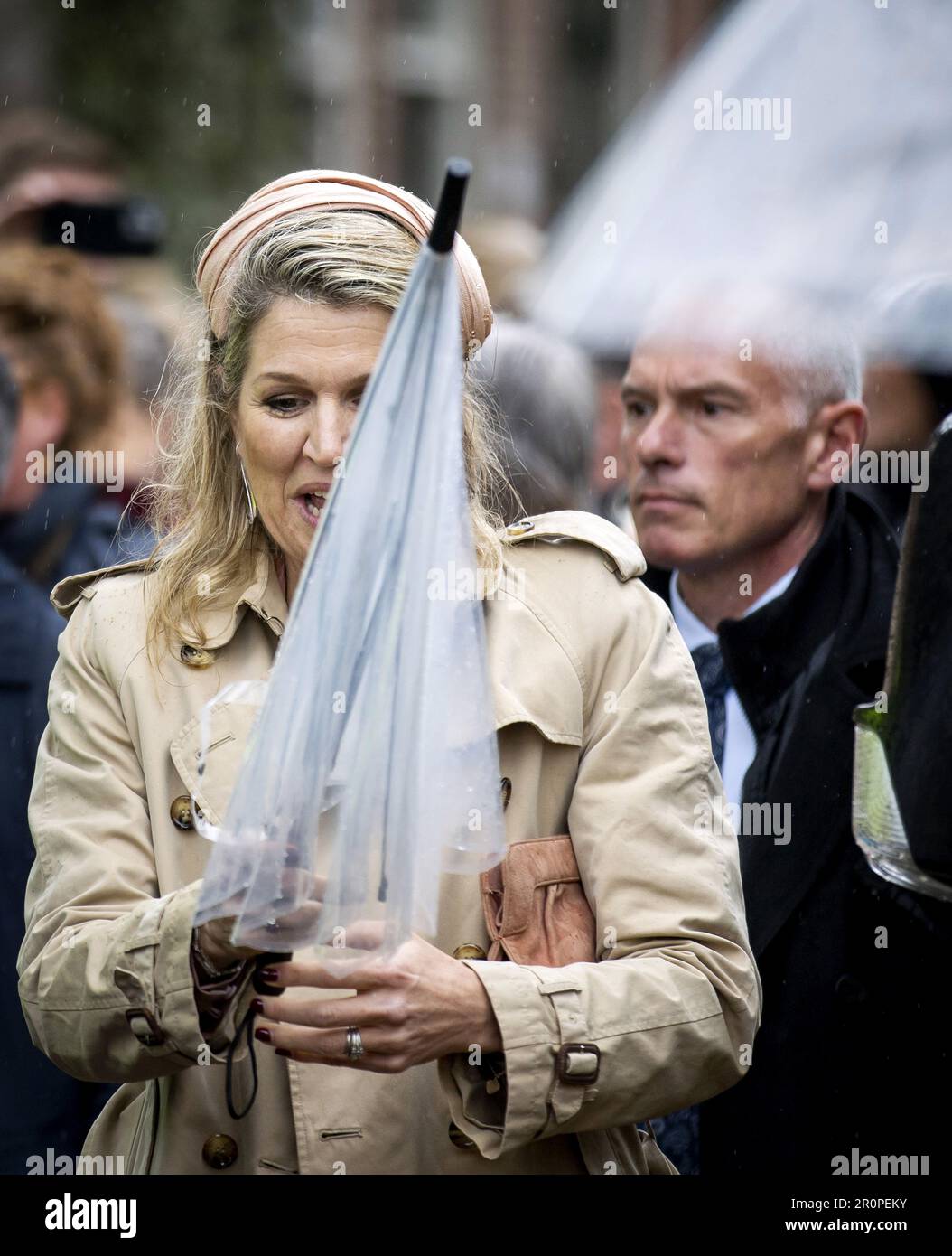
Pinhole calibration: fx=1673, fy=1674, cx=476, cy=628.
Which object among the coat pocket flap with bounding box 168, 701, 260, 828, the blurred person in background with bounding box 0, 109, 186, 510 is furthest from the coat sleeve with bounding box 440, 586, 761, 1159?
the blurred person in background with bounding box 0, 109, 186, 510

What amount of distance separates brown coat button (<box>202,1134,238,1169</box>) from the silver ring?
1.10 ft

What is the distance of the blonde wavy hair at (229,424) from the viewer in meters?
2.32

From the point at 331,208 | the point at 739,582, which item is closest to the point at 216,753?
the point at 331,208

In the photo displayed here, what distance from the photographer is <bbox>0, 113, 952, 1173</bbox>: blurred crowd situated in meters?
3.04

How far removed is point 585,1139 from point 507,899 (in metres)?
0.35

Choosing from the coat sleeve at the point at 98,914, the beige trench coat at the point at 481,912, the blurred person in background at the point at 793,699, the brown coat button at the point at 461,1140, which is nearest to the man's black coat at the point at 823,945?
the blurred person in background at the point at 793,699

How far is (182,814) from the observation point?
2.28m

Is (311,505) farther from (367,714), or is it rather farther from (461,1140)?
(461,1140)

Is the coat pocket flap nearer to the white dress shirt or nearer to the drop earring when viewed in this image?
the drop earring

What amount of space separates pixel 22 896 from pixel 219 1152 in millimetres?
1361

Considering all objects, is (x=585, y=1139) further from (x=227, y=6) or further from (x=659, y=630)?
(x=227, y=6)

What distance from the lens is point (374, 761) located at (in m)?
1.97

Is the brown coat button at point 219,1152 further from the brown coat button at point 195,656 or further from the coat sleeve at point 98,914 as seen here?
the brown coat button at point 195,656

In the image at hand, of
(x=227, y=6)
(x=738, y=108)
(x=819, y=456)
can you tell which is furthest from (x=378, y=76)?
(x=819, y=456)
